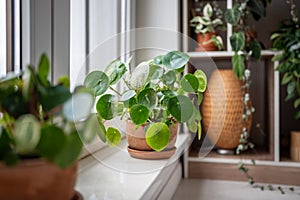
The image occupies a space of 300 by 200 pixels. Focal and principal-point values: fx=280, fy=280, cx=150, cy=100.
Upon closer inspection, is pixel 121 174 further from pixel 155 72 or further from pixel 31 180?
pixel 31 180

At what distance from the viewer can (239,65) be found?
126 cm

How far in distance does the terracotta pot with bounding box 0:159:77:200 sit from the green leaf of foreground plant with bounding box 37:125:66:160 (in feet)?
0.07

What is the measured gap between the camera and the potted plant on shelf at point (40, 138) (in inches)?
11.6

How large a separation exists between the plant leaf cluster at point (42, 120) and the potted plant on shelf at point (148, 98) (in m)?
0.26

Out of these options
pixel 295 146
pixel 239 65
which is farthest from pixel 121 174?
pixel 295 146

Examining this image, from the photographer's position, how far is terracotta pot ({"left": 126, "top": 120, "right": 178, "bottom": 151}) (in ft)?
2.33

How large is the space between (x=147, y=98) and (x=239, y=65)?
77cm

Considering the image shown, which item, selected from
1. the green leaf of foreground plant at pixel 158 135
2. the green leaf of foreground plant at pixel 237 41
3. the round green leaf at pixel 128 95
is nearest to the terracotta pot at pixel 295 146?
the green leaf of foreground plant at pixel 237 41

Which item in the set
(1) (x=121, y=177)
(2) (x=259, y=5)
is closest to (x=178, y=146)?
(1) (x=121, y=177)

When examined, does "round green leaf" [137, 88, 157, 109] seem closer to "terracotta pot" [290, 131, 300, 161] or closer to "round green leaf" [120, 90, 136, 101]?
"round green leaf" [120, 90, 136, 101]

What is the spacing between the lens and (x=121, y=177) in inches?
30.5

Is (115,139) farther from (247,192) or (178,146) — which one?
(247,192)

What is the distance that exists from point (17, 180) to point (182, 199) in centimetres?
91

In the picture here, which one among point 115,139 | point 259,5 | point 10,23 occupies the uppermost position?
point 259,5
